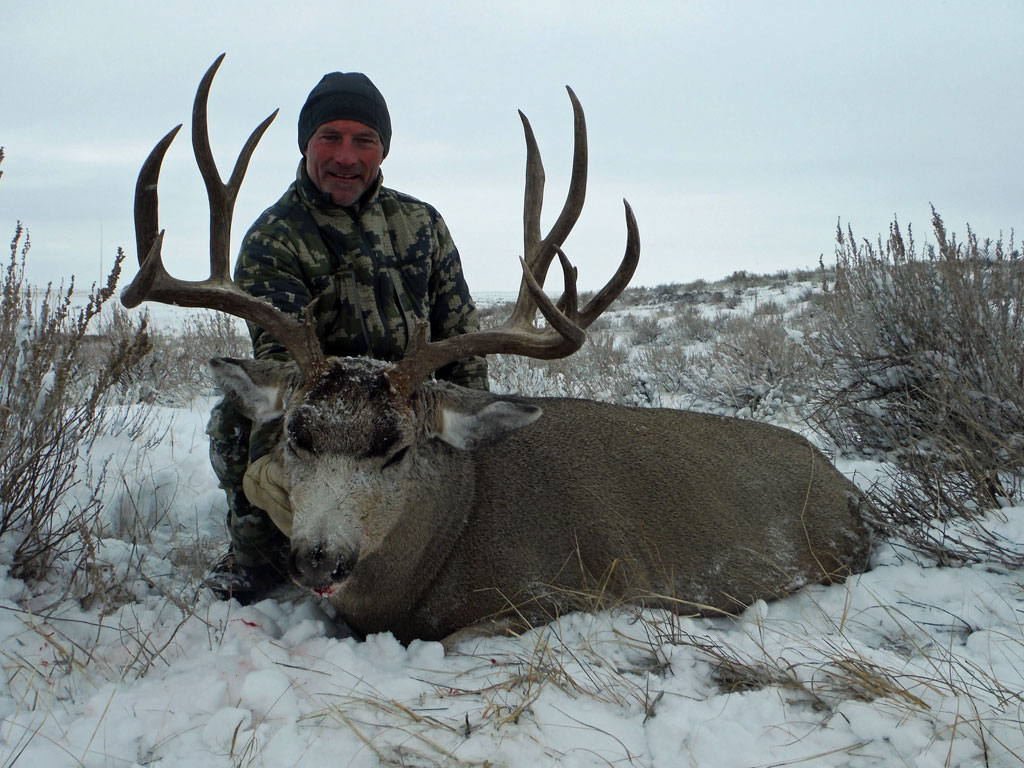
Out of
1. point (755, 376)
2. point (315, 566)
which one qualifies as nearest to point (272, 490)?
point (315, 566)

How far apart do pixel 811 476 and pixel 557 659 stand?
6.78 ft

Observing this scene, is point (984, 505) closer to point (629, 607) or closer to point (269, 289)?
point (629, 607)

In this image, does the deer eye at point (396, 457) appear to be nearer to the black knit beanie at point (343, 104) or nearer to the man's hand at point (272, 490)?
the man's hand at point (272, 490)

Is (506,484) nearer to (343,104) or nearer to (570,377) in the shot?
(343,104)

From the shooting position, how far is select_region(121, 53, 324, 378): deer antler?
3059 millimetres

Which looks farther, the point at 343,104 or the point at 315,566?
the point at 343,104

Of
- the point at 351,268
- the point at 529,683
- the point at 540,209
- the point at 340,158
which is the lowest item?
the point at 529,683

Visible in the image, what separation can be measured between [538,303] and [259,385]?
4.36 ft

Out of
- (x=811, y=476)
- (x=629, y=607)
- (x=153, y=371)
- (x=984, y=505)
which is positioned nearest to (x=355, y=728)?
(x=629, y=607)

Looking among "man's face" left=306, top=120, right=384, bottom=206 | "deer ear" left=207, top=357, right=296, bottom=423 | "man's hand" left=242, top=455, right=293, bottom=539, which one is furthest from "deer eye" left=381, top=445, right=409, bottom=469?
"man's face" left=306, top=120, right=384, bottom=206

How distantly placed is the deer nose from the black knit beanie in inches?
112

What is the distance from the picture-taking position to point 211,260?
135 inches

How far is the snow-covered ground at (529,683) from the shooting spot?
2145 millimetres

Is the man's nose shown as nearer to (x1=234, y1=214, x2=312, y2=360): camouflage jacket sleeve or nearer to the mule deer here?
(x1=234, y1=214, x2=312, y2=360): camouflage jacket sleeve
